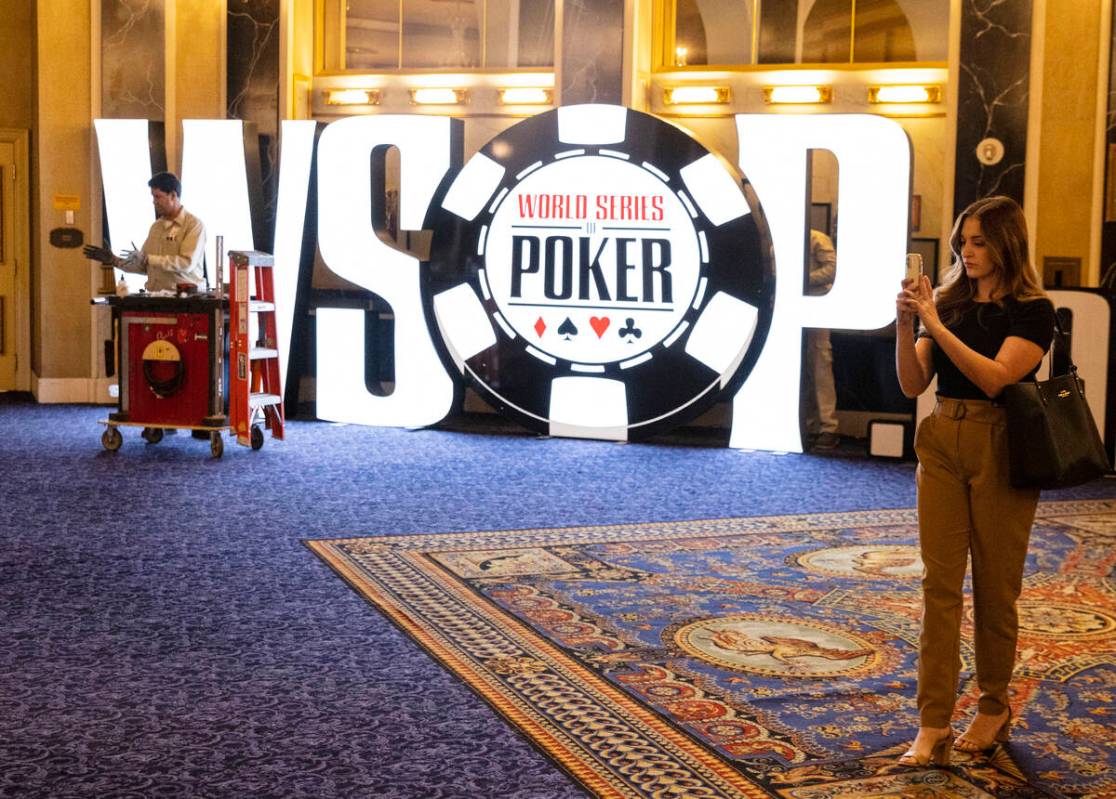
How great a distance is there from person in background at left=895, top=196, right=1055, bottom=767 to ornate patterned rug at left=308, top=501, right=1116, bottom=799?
0.77 ft

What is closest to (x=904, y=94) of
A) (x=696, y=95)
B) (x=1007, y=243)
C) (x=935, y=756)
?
(x=696, y=95)

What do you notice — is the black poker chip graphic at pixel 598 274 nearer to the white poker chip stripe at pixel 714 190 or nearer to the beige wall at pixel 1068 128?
the white poker chip stripe at pixel 714 190

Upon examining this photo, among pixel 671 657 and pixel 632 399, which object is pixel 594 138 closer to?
pixel 632 399

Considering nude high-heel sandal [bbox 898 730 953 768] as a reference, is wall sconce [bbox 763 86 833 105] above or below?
above

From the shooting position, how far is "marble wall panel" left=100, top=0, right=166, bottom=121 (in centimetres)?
946

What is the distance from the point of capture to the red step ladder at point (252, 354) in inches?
291

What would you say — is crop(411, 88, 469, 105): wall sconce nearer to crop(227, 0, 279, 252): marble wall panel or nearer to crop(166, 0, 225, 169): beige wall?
crop(227, 0, 279, 252): marble wall panel

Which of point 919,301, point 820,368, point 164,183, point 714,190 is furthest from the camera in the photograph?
point 820,368

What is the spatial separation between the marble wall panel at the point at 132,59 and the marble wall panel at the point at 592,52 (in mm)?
2954

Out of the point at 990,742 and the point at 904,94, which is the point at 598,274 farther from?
the point at 990,742

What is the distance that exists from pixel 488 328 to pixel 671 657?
15.9ft

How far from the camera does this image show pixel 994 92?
7.58 metres

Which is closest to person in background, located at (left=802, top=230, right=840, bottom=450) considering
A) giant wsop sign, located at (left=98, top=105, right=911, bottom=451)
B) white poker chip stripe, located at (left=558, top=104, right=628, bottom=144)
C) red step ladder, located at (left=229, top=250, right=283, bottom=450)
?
giant wsop sign, located at (left=98, top=105, right=911, bottom=451)

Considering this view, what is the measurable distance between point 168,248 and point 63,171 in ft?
7.63
